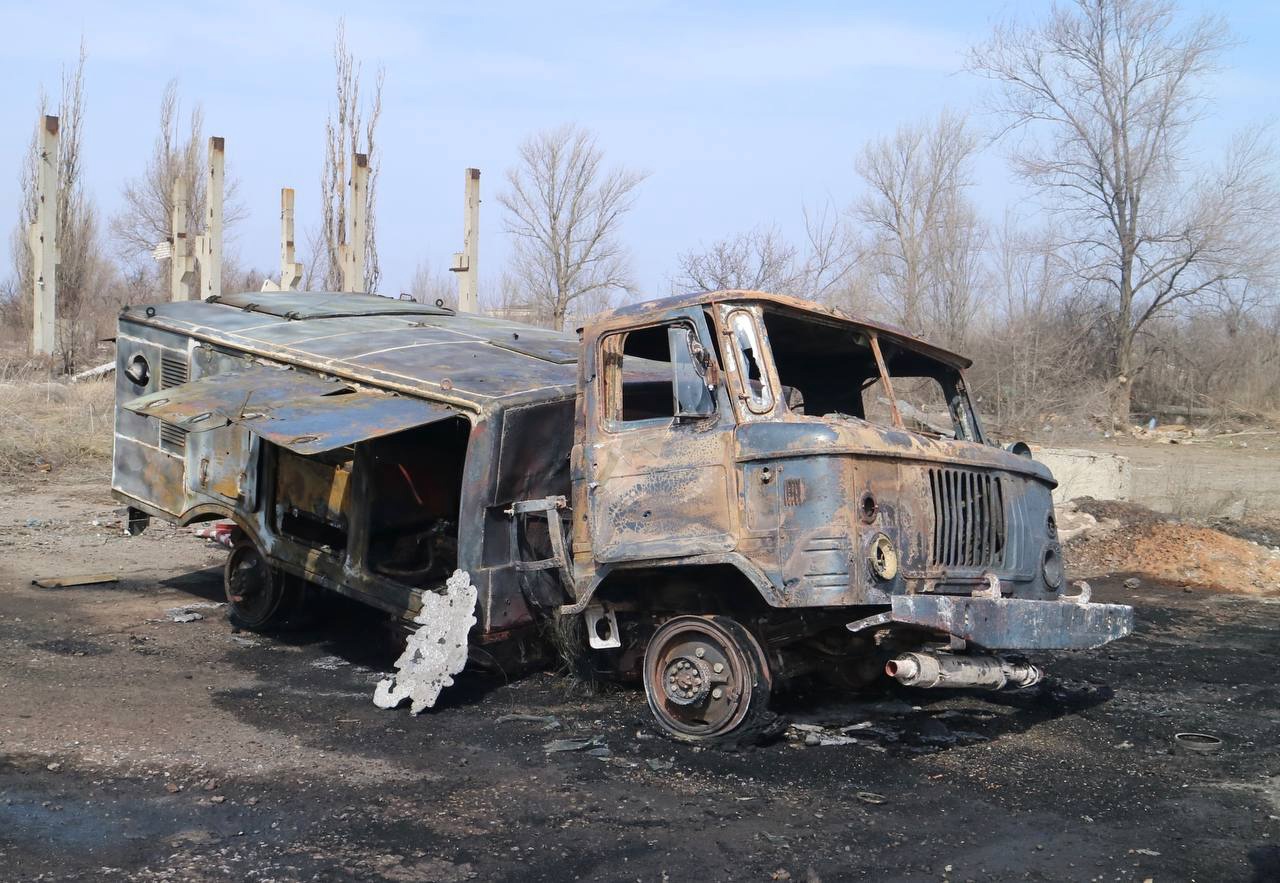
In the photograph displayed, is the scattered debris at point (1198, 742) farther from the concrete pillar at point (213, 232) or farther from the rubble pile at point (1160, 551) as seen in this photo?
the concrete pillar at point (213, 232)

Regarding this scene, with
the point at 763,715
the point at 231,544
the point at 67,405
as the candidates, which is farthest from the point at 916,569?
the point at 67,405

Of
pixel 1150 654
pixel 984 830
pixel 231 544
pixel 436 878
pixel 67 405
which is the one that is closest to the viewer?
pixel 436 878

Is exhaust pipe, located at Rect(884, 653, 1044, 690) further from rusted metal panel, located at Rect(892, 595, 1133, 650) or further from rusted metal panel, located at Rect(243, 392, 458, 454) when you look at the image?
rusted metal panel, located at Rect(243, 392, 458, 454)

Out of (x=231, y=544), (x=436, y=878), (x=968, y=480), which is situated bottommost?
(x=436, y=878)

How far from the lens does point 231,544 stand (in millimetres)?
8664

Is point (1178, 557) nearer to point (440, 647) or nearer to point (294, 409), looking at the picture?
point (440, 647)

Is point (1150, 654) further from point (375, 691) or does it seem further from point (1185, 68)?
point (1185, 68)

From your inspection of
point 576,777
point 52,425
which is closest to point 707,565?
point 576,777

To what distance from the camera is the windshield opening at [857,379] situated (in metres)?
6.11

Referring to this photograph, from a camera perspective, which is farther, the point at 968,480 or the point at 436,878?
the point at 968,480

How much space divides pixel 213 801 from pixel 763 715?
8.15ft

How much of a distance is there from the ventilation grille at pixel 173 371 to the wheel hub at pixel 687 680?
4.75m

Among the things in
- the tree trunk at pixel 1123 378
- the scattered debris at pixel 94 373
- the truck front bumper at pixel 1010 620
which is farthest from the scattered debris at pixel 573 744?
the tree trunk at pixel 1123 378

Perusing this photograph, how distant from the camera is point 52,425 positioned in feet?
51.4
